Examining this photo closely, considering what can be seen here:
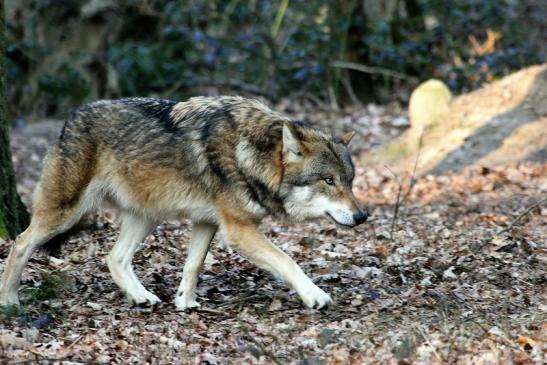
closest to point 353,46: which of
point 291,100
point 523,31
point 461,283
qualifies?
point 291,100

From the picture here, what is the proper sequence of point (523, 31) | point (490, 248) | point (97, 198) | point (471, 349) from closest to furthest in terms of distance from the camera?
point (471, 349) → point (97, 198) → point (490, 248) → point (523, 31)

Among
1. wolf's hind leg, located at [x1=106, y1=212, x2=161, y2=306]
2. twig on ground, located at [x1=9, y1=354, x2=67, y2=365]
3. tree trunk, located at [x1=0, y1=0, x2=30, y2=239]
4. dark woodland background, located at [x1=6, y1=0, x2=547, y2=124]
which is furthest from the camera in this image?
dark woodland background, located at [x1=6, y1=0, x2=547, y2=124]

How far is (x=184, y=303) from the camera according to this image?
6.95 m

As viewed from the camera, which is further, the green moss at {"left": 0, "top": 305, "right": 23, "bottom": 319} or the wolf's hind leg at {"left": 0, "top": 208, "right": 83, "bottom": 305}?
the wolf's hind leg at {"left": 0, "top": 208, "right": 83, "bottom": 305}

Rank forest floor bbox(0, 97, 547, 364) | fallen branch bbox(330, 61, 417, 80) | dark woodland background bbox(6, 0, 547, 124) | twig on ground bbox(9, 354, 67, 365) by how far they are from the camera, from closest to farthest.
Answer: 1. twig on ground bbox(9, 354, 67, 365)
2. forest floor bbox(0, 97, 547, 364)
3. fallen branch bbox(330, 61, 417, 80)
4. dark woodland background bbox(6, 0, 547, 124)

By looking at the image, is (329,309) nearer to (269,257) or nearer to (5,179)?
(269,257)

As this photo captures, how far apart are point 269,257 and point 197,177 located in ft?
2.95

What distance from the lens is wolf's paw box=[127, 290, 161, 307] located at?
6965mm

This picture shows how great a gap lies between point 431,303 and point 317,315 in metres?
0.89

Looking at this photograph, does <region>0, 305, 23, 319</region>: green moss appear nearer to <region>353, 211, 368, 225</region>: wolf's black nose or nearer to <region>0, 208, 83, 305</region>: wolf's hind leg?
<region>0, 208, 83, 305</region>: wolf's hind leg

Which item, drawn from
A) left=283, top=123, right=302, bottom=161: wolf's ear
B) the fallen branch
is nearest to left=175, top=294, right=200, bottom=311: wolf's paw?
left=283, top=123, right=302, bottom=161: wolf's ear

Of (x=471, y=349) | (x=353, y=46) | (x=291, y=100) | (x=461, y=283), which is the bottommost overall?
(x=291, y=100)

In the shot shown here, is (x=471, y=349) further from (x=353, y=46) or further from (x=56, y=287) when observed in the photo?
(x=353, y=46)

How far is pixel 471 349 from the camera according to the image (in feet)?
17.5
